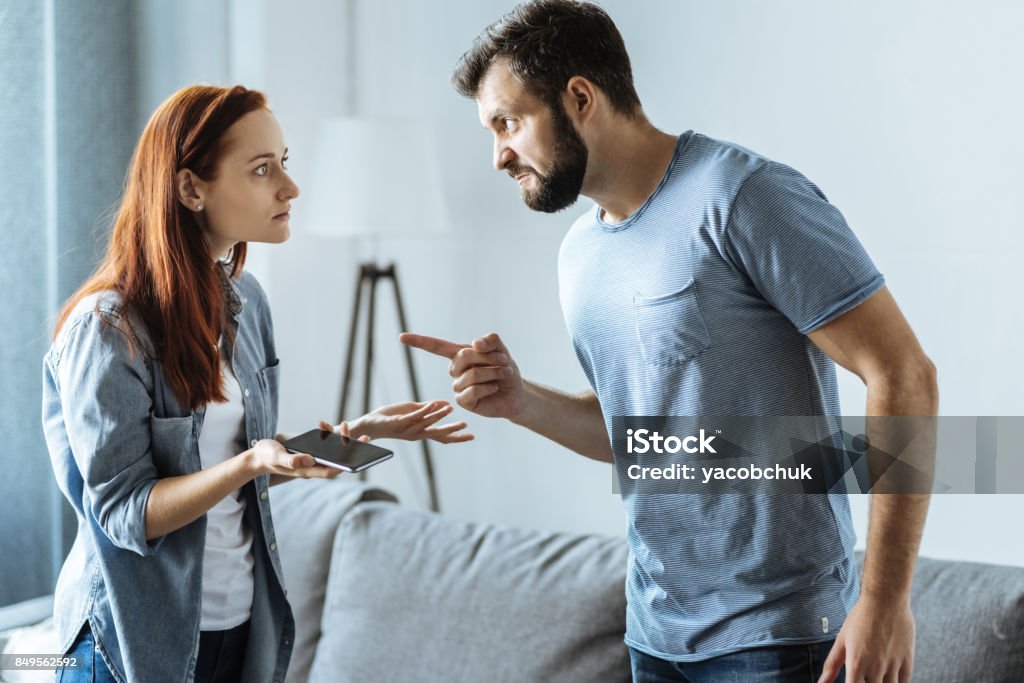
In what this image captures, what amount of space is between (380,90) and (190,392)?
75.8 inches

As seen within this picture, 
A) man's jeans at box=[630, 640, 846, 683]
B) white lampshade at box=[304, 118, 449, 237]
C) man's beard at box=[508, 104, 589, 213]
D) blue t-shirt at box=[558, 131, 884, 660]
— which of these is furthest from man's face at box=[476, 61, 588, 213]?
white lampshade at box=[304, 118, 449, 237]

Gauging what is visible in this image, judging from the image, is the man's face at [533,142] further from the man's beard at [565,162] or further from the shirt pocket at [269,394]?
the shirt pocket at [269,394]

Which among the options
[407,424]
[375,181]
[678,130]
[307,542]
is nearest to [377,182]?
[375,181]

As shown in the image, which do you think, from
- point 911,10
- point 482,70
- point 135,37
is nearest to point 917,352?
point 482,70

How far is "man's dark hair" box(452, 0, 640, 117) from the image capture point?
4.79 feet

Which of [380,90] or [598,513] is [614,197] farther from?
[380,90]

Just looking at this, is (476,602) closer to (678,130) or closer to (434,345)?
(434,345)

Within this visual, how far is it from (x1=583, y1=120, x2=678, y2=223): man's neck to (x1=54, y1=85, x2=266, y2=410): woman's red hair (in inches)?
23.6

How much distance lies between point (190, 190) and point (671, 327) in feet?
2.58

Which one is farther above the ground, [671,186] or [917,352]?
[671,186]

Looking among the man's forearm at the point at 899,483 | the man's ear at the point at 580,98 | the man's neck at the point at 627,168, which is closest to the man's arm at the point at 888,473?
the man's forearm at the point at 899,483

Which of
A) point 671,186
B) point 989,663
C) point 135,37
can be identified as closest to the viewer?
point 671,186

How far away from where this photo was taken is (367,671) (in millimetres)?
2137

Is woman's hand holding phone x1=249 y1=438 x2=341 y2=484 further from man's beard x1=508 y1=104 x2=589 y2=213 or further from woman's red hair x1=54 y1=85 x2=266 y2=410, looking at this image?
man's beard x1=508 y1=104 x2=589 y2=213
